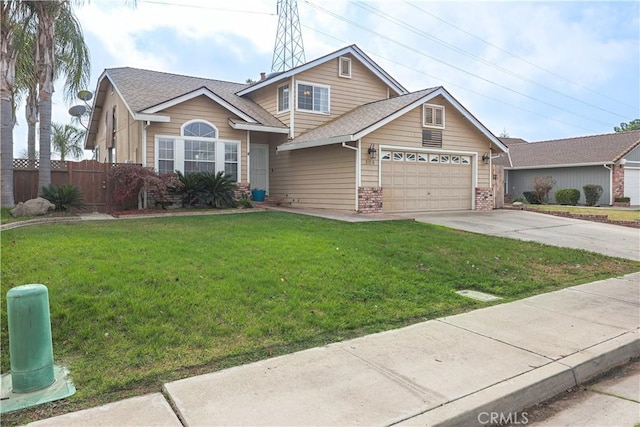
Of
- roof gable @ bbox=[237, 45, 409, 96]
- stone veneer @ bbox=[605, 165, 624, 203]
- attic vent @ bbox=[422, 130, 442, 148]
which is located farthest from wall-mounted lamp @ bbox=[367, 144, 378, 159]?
stone veneer @ bbox=[605, 165, 624, 203]

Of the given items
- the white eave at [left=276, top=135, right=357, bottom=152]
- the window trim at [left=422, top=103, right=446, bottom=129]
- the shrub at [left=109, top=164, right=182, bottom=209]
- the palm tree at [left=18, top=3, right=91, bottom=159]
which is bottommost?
the shrub at [left=109, top=164, right=182, bottom=209]

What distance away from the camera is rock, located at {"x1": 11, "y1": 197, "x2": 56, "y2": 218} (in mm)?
11602

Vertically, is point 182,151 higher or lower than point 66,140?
lower

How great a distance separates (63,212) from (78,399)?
11.2 metres

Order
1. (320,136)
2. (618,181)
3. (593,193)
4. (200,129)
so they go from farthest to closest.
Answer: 1. (618,181)
2. (593,193)
3. (320,136)
4. (200,129)

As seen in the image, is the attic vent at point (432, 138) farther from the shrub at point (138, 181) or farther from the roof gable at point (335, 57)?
the shrub at point (138, 181)

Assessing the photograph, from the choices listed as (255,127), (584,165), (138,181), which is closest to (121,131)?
(138,181)

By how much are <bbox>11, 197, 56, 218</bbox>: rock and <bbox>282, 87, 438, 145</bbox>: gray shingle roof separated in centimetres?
822

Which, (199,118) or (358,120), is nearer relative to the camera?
(199,118)

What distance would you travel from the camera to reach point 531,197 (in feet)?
94.1

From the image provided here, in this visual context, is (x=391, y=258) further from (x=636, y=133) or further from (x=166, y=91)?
(x=636, y=133)

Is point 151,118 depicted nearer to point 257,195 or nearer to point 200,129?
point 200,129

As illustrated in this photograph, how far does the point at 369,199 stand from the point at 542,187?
17.3 m

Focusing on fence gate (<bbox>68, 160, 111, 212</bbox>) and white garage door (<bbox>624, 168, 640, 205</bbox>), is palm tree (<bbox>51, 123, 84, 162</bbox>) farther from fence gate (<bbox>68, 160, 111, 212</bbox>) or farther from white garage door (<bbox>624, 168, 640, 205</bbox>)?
white garage door (<bbox>624, 168, 640, 205</bbox>)
